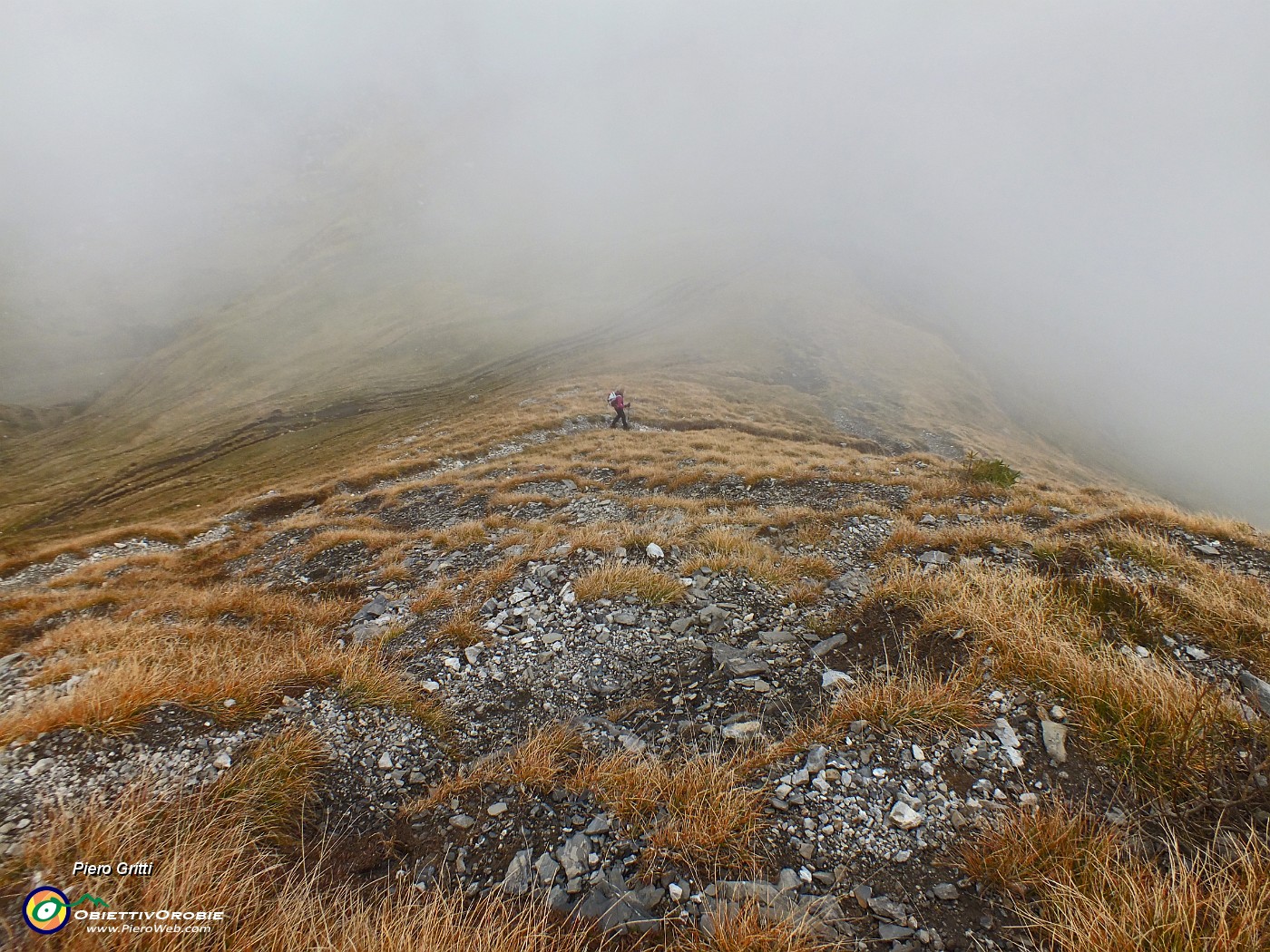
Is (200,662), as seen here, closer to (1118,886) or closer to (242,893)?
(242,893)

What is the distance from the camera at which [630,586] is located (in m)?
9.07

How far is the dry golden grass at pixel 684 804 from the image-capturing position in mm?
4199

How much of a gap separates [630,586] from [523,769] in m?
4.05

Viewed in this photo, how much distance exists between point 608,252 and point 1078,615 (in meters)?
162

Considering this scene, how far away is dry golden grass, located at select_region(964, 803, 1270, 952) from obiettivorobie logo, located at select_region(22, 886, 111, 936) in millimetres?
5901

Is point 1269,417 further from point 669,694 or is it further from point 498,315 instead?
point 669,694

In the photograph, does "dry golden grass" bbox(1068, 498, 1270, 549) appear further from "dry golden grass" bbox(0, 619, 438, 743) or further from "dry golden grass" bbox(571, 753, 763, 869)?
"dry golden grass" bbox(0, 619, 438, 743)

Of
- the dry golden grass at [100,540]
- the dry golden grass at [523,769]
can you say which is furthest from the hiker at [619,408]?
the dry golden grass at [523,769]

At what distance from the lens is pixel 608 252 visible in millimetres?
153250

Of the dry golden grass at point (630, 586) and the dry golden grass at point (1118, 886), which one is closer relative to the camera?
the dry golden grass at point (1118, 886)

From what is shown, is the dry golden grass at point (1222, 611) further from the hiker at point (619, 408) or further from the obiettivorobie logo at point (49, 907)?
the hiker at point (619, 408)

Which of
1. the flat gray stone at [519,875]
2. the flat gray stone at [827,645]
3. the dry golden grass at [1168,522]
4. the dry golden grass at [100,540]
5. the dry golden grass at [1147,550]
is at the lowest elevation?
the dry golden grass at [100,540]

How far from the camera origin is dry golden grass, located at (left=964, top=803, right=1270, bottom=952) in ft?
9.71

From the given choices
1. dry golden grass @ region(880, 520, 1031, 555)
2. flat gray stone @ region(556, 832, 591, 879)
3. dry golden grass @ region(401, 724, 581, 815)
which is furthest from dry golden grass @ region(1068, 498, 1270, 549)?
flat gray stone @ region(556, 832, 591, 879)
